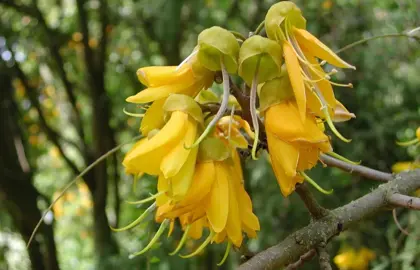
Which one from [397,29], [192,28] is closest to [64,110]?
[192,28]

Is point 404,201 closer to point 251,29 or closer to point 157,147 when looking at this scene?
point 157,147

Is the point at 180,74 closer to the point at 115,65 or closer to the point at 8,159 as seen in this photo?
the point at 8,159

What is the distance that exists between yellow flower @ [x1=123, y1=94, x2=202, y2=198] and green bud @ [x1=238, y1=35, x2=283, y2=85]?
6 centimetres

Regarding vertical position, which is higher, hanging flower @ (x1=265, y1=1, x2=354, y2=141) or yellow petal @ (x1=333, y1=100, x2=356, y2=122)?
hanging flower @ (x1=265, y1=1, x2=354, y2=141)

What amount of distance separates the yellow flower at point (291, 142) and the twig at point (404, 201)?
10cm

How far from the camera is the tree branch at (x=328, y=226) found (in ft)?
1.82

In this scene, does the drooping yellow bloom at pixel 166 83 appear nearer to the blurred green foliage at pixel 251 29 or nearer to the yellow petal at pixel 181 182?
the yellow petal at pixel 181 182

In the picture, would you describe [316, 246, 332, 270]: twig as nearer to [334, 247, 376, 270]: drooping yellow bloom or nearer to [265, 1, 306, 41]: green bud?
[265, 1, 306, 41]: green bud

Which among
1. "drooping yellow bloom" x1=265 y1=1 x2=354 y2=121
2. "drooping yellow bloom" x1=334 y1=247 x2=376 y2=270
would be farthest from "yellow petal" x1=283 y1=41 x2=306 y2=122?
"drooping yellow bloom" x1=334 y1=247 x2=376 y2=270

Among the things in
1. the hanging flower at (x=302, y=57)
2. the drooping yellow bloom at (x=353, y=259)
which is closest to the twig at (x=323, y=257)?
the hanging flower at (x=302, y=57)

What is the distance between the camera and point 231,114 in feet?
1.99

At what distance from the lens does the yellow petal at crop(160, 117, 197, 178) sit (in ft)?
1.83

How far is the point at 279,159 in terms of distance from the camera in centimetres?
56

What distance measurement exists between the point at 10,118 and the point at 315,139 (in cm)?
186
